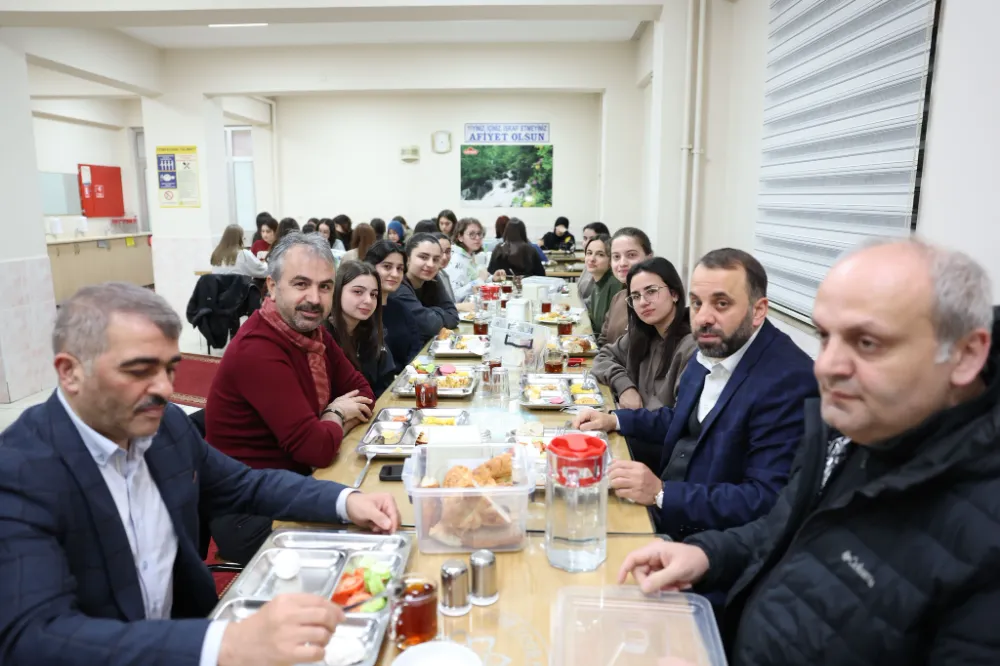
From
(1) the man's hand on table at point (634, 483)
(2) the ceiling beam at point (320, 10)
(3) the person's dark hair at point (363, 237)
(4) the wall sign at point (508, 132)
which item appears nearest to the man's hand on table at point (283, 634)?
(1) the man's hand on table at point (634, 483)

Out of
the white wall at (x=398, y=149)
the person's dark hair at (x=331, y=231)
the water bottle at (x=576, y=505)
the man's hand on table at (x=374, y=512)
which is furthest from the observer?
the white wall at (x=398, y=149)

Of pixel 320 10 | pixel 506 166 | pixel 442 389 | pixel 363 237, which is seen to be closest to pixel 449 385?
pixel 442 389

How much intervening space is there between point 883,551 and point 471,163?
9.94 metres

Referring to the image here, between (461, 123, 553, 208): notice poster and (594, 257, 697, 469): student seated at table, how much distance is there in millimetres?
7834

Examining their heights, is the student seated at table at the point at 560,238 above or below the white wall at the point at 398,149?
below

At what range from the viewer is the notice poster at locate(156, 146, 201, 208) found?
7.73 m

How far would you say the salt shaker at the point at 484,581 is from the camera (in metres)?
1.32

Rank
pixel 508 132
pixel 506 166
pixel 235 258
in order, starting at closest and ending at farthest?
pixel 235 258 → pixel 508 132 → pixel 506 166

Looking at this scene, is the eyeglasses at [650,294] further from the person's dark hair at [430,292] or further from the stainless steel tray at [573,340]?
the person's dark hair at [430,292]

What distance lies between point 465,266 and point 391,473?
14.2 ft

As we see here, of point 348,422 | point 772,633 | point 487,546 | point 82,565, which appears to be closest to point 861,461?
point 772,633

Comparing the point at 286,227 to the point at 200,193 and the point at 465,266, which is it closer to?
the point at 200,193

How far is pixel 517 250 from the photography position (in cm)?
685

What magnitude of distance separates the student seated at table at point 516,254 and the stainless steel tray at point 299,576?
18.0 feet
